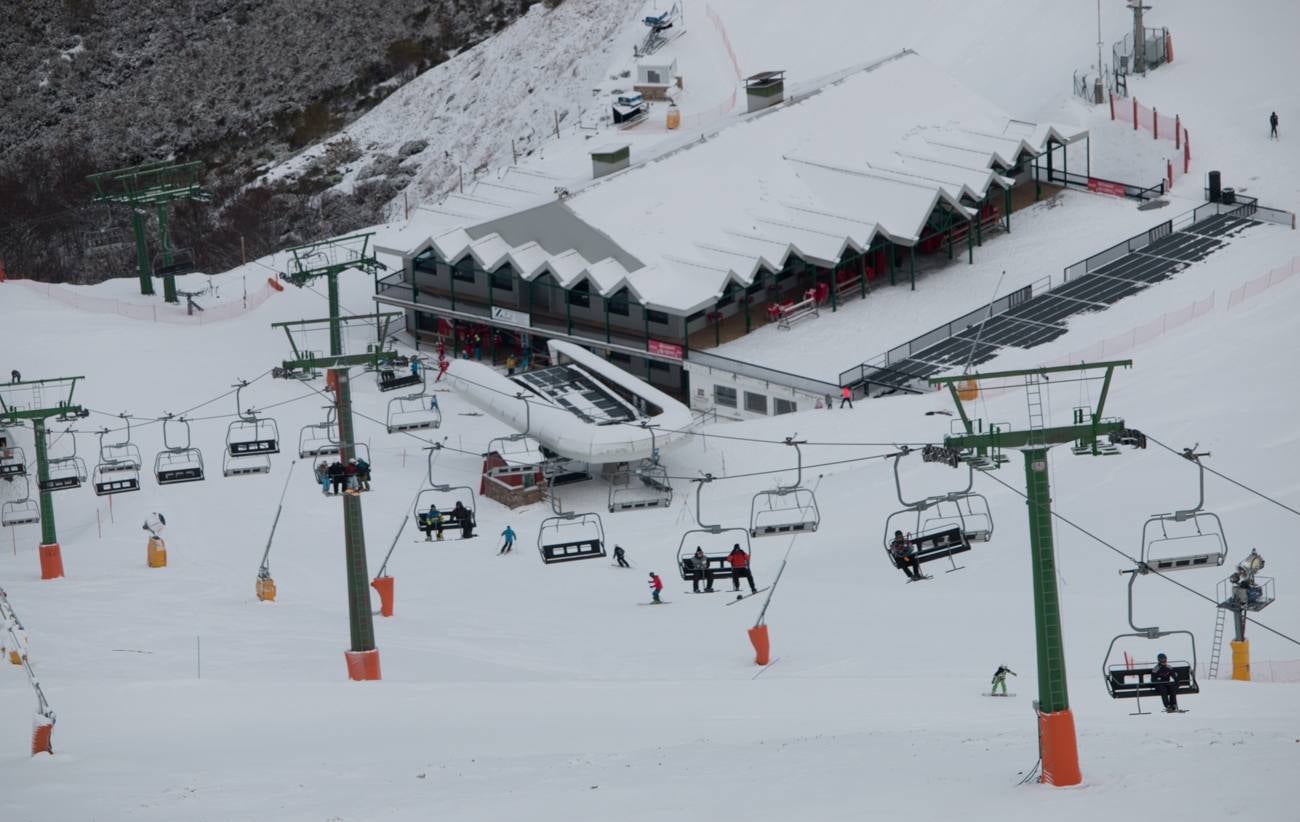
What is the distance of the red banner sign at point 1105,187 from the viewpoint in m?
85.0

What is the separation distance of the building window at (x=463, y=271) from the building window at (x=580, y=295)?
375 centimetres

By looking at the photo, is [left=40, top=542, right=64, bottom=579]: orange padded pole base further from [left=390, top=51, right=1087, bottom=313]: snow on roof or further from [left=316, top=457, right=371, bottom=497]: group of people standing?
[left=390, top=51, right=1087, bottom=313]: snow on roof

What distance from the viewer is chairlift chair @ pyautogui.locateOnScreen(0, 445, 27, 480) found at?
6419cm

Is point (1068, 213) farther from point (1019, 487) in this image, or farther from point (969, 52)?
point (1019, 487)

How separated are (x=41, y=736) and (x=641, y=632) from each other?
51.3 feet

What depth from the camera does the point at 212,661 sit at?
5241 centimetres

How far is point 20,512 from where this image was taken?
63.6 metres

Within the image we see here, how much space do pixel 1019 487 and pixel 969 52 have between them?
39455 mm

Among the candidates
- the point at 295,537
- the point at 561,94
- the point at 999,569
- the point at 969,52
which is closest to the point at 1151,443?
the point at 999,569

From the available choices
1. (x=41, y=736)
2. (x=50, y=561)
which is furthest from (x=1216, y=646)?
(x=50, y=561)

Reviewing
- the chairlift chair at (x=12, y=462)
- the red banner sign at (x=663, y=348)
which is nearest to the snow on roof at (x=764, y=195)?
the red banner sign at (x=663, y=348)

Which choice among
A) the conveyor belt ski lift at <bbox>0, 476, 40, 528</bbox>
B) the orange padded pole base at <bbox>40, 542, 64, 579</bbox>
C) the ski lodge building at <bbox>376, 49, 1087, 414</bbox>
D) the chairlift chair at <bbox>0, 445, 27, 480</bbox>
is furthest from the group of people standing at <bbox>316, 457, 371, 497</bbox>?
the ski lodge building at <bbox>376, 49, 1087, 414</bbox>

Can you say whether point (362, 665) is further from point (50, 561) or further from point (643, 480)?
point (643, 480)

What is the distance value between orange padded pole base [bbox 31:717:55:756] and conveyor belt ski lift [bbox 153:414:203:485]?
1134 cm
